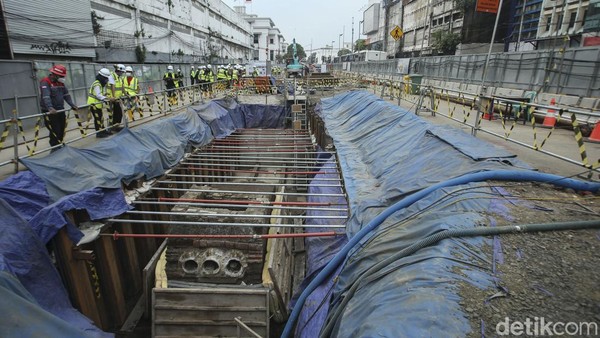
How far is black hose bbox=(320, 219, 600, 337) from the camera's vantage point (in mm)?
2850

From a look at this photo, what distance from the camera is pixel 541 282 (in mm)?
2490

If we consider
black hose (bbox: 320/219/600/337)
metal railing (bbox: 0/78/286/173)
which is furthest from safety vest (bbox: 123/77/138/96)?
black hose (bbox: 320/219/600/337)

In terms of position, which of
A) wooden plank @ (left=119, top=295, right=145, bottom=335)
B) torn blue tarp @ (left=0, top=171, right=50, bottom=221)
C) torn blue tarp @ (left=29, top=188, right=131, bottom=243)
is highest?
torn blue tarp @ (left=0, top=171, right=50, bottom=221)

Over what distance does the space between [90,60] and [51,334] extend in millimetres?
19116

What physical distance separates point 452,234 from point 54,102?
8916 mm

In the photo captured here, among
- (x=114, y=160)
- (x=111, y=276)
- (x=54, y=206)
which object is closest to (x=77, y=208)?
(x=54, y=206)

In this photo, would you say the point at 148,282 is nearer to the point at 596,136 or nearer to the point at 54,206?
the point at 54,206

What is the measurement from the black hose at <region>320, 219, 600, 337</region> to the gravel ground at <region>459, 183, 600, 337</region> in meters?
0.05

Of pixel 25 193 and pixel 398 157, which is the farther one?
pixel 398 157

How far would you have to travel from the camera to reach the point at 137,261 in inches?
278

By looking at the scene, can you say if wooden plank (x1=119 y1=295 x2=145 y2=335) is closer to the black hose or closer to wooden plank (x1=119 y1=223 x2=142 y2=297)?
wooden plank (x1=119 y1=223 x2=142 y2=297)

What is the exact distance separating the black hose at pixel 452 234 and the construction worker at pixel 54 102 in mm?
7284

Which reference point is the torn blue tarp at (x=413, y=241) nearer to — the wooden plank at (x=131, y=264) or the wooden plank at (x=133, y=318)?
Result: the wooden plank at (x=133, y=318)

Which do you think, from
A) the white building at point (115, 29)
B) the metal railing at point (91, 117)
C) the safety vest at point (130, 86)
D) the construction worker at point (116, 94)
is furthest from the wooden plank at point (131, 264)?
the white building at point (115, 29)
